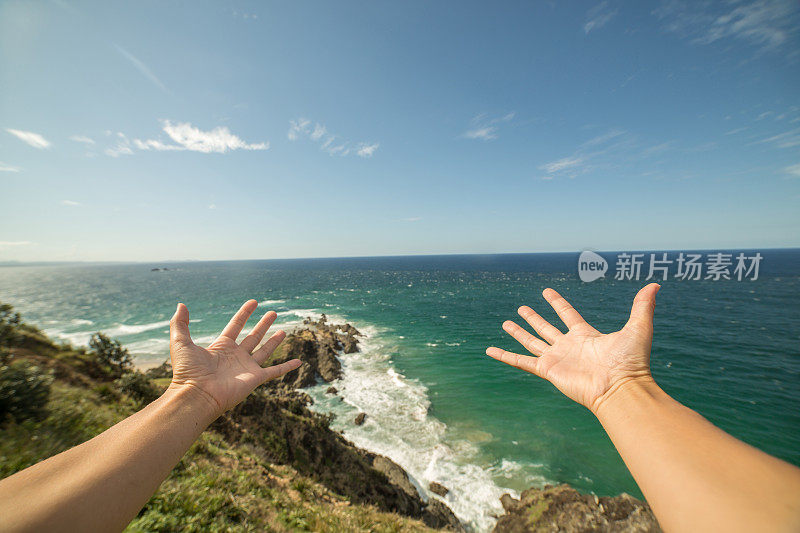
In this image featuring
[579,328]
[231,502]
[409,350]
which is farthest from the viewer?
[409,350]

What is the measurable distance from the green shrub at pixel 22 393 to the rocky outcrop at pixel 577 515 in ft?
51.4

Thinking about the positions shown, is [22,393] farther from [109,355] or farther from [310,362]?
[310,362]

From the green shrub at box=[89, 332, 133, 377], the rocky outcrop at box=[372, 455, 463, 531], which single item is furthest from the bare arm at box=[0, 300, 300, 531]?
the green shrub at box=[89, 332, 133, 377]

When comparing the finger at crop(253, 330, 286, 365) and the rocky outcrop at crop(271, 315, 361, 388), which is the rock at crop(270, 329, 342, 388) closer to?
the rocky outcrop at crop(271, 315, 361, 388)

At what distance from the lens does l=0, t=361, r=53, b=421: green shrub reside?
6.21m

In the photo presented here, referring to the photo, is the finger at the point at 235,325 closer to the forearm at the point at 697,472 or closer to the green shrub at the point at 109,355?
the forearm at the point at 697,472

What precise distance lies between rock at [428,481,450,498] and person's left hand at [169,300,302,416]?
13.7 metres

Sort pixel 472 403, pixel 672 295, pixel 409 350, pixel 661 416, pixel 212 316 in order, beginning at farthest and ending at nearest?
pixel 672 295 → pixel 212 316 → pixel 409 350 → pixel 472 403 → pixel 661 416

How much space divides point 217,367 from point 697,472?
538 cm

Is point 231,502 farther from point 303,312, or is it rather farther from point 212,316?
point 212,316

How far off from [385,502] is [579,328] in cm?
1162

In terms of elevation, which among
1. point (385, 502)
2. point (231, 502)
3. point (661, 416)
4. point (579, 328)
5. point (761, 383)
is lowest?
point (761, 383)

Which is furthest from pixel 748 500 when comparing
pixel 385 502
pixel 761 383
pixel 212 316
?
pixel 212 316

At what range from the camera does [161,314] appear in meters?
58.2
